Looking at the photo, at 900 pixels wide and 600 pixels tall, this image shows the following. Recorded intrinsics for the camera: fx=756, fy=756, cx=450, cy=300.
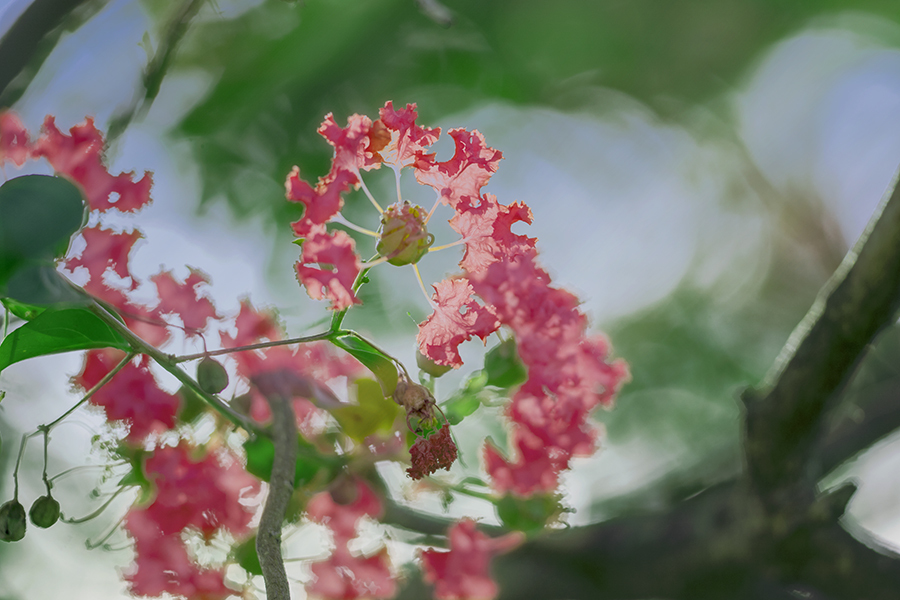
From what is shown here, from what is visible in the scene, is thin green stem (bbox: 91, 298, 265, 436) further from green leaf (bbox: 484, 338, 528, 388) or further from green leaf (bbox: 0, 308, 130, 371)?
green leaf (bbox: 484, 338, 528, 388)

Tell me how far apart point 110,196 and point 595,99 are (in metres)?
2.29

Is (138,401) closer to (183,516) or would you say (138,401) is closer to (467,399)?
(183,516)

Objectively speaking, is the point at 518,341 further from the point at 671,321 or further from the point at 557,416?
the point at 671,321

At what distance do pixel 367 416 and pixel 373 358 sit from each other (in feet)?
0.48

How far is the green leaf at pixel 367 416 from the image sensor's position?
713 mm

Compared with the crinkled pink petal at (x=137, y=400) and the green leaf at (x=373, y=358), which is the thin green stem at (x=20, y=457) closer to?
the crinkled pink petal at (x=137, y=400)

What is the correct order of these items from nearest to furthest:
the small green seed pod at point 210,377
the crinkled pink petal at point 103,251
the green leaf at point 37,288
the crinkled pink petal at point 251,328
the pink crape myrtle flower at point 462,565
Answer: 1. the green leaf at point 37,288
2. the small green seed pod at point 210,377
3. the crinkled pink petal at point 103,251
4. the crinkled pink petal at point 251,328
5. the pink crape myrtle flower at point 462,565

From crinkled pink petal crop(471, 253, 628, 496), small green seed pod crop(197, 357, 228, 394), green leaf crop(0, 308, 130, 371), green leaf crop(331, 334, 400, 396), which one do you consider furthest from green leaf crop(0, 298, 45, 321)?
crinkled pink petal crop(471, 253, 628, 496)

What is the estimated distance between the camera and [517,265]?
622mm

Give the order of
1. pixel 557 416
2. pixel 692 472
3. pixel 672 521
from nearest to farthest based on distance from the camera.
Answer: pixel 557 416 → pixel 672 521 → pixel 692 472

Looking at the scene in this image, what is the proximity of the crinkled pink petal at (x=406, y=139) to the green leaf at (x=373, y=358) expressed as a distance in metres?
0.15

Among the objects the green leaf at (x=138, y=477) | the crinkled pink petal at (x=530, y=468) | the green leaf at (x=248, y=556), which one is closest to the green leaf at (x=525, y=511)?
the crinkled pink petal at (x=530, y=468)

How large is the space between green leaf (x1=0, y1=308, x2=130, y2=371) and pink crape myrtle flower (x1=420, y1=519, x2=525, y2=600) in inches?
21.0

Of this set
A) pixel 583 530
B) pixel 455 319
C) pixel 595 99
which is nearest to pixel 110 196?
pixel 455 319
